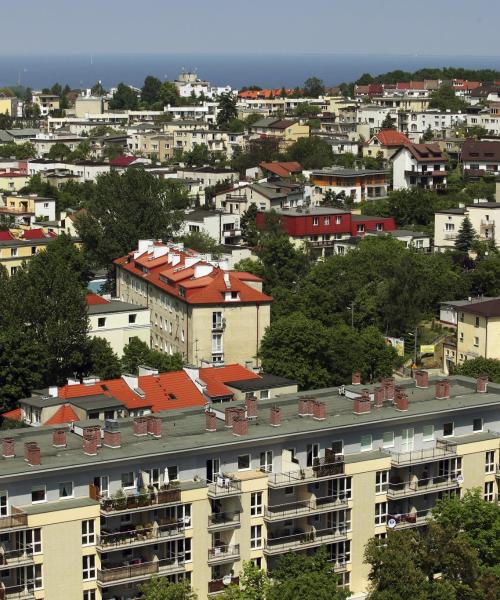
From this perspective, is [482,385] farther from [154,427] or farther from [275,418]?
[154,427]

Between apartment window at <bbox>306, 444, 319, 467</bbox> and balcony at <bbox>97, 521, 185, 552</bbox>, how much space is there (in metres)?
3.02

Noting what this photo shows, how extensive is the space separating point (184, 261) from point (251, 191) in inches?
813

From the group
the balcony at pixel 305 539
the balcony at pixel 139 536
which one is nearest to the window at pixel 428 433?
the balcony at pixel 305 539

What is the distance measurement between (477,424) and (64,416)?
9870 millimetres

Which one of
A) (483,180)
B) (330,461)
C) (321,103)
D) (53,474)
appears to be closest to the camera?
(53,474)

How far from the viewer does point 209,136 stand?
9394cm

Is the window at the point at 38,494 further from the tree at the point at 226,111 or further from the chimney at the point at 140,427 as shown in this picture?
the tree at the point at 226,111

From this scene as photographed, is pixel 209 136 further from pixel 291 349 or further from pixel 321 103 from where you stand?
pixel 291 349

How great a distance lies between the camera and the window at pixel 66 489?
25219mm

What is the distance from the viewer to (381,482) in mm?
28250

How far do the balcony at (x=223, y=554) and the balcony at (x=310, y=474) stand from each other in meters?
1.33

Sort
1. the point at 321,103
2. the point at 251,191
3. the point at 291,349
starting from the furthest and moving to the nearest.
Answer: the point at 321,103 < the point at 251,191 < the point at 291,349

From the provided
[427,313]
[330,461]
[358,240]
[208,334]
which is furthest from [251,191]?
[330,461]

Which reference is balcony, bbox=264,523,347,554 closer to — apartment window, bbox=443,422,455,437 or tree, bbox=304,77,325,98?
apartment window, bbox=443,422,455,437
